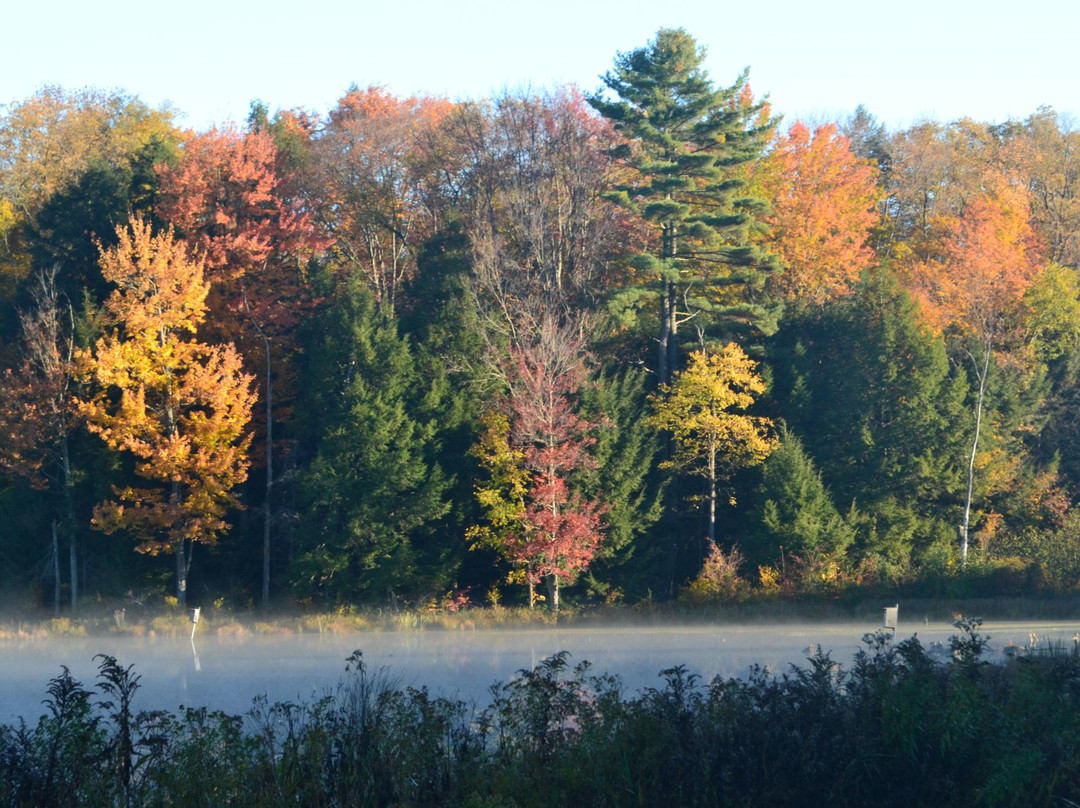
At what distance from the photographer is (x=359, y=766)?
8133 mm

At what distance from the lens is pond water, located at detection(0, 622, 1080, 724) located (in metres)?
18.5

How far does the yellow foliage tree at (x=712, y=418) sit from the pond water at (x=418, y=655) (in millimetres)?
9140

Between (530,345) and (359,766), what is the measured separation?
86.0ft

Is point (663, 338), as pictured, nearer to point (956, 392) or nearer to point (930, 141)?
point (956, 392)

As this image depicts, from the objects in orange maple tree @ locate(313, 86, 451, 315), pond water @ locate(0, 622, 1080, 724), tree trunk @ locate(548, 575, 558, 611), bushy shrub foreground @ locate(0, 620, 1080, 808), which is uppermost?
orange maple tree @ locate(313, 86, 451, 315)

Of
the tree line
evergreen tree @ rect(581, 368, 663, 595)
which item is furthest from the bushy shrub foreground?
evergreen tree @ rect(581, 368, 663, 595)

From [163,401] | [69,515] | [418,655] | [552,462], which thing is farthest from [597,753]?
[69,515]

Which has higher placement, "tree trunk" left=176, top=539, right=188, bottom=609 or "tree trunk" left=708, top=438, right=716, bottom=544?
"tree trunk" left=708, top=438, right=716, bottom=544

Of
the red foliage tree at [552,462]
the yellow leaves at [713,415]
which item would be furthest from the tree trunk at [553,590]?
the yellow leaves at [713,415]

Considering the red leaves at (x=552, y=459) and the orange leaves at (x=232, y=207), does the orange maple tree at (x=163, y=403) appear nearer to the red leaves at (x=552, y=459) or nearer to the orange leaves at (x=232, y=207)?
the orange leaves at (x=232, y=207)

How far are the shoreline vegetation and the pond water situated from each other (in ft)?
2.74

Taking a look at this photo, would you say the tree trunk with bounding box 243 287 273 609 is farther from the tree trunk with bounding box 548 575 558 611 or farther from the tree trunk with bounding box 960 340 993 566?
the tree trunk with bounding box 960 340 993 566

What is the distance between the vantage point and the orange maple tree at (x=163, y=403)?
1275 inches

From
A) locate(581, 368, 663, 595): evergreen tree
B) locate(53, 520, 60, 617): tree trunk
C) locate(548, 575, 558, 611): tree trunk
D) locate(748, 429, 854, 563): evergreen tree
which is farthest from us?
locate(53, 520, 60, 617): tree trunk
